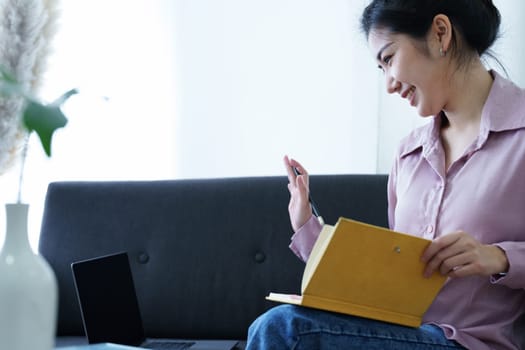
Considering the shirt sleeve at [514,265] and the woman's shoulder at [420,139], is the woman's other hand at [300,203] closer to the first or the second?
the woman's shoulder at [420,139]

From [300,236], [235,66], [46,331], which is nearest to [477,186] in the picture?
[300,236]

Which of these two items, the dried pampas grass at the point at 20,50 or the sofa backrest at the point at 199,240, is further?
the dried pampas grass at the point at 20,50

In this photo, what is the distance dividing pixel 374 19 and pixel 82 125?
1.38 m

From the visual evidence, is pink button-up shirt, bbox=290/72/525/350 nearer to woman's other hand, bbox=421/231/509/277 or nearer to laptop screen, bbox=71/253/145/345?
woman's other hand, bbox=421/231/509/277

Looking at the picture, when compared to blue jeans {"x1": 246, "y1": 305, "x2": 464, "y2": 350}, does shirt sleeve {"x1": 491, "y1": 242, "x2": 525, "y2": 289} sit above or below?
above

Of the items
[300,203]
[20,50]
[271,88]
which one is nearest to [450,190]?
[300,203]

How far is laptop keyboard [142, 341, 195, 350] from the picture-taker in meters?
1.82

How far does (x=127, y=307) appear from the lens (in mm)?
1871

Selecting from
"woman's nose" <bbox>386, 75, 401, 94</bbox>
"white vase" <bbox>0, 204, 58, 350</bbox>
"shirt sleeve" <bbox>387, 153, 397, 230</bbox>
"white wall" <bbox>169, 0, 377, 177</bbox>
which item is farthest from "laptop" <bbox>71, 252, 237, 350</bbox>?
"white vase" <bbox>0, 204, 58, 350</bbox>

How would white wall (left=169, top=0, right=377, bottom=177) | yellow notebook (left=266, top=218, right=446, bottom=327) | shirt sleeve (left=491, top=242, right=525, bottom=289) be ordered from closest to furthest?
yellow notebook (left=266, top=218, right=446, bottom=327)
shirt sleeve (left=491, top=242, right=525, bottom=289)
white wall (left=169, top=0, right=377, bottom=177)

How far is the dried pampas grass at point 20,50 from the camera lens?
236 cm

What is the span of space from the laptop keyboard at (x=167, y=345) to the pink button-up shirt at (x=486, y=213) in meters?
0.71

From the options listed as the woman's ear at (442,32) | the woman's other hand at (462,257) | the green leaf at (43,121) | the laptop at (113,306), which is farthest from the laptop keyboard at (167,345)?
the green leaf at (43,121)

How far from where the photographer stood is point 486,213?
1312 mm
